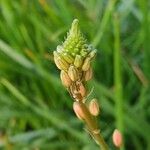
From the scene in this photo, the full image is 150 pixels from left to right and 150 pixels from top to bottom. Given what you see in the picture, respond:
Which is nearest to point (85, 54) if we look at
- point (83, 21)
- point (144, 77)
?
point (144, 77)

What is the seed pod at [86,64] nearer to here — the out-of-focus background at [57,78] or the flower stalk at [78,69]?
the flower stalk at [78,69]

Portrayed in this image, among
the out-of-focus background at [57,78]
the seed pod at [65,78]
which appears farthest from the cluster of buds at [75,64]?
the out-of-focus background at [57,78]

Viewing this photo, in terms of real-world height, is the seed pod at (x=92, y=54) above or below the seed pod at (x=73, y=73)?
above

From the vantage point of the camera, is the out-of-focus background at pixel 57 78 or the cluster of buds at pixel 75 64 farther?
the out-of-focus background at pixel 57 78

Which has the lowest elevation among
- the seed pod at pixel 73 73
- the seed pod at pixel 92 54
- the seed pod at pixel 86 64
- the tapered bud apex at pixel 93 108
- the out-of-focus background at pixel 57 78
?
Answer: the tapered bud apex at pixel 93 108

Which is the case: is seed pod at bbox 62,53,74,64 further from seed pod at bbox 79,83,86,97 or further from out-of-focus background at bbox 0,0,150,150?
out-of-focus background at bbox 0,0,150,150

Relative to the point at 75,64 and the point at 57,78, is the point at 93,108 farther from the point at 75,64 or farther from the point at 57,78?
the point at 57,78

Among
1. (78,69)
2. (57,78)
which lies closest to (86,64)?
(78,69)

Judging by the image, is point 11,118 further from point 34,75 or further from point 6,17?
point 6,17
